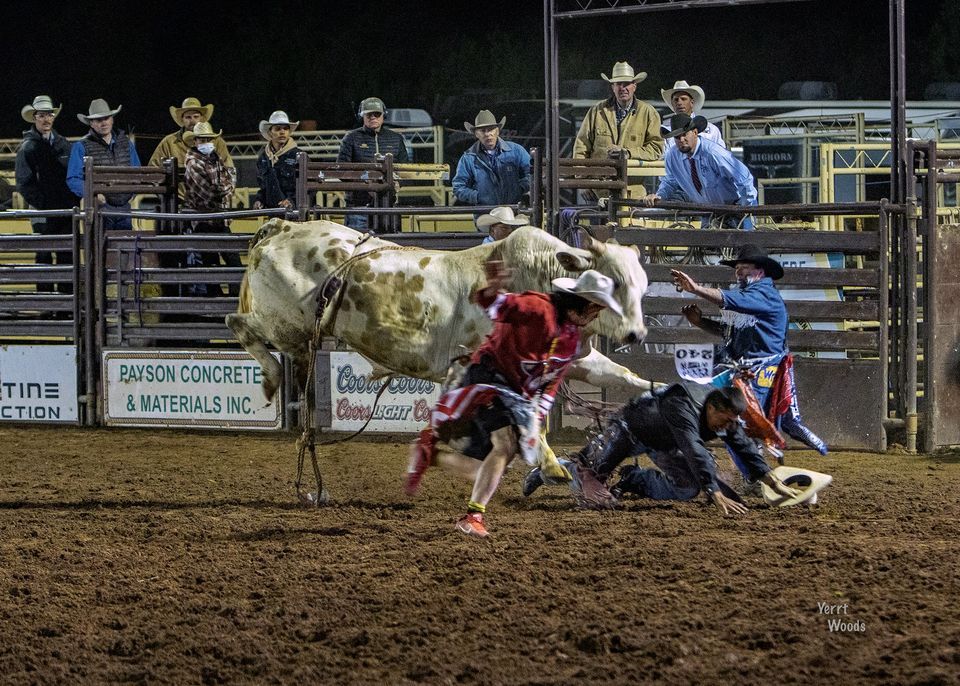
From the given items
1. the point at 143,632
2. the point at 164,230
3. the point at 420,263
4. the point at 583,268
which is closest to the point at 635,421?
the point at 583,268

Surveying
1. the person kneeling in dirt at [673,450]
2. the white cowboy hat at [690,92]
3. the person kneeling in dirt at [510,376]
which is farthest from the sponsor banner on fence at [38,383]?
the person kneeling in dirt at [510,376]

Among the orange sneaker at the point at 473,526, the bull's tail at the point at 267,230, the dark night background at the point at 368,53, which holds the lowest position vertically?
the orange sneaker at the point at 473,526

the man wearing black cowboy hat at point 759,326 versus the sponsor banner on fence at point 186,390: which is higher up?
the man wearing black cowboy hat at point 759,326

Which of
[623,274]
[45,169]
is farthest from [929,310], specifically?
[45,169]

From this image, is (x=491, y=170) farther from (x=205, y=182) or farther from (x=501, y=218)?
(x=205, y=182)

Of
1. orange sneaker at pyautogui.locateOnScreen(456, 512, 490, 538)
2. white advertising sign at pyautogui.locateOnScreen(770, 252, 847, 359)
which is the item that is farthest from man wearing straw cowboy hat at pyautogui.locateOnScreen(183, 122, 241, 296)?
orange sneaker at pyautogui.locateOnScreen(456, 512, 490, 538)

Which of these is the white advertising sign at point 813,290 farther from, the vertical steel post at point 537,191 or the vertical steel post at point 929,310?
the vertical steel post at point 537,191

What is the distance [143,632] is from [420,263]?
3.46 meters

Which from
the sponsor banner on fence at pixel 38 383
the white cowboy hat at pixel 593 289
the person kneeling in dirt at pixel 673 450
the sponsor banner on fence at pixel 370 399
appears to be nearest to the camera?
the white cowboy hat at pixel 593 289

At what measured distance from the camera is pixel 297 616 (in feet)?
16.7

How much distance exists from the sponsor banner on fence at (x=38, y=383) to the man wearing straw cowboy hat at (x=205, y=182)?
1337mm

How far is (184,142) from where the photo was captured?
12203mm

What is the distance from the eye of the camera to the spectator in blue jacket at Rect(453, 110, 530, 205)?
11164mm

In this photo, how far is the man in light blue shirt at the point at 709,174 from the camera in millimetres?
10383
